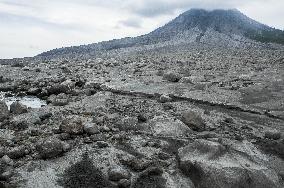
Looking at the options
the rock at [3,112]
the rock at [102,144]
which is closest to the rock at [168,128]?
the rock at [102,144]

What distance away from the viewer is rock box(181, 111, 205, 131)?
34.8ft

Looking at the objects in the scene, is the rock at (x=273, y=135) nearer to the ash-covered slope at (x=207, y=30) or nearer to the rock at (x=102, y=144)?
the rock at (x=102, y=144)

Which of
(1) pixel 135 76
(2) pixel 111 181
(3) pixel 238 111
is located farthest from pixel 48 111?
(1) pixel 135 76

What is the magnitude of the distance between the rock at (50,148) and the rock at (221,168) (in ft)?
7.62

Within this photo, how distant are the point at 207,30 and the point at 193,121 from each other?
7600 cm

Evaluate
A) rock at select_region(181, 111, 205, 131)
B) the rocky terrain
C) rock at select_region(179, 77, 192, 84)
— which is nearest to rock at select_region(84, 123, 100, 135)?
the rocky terrain

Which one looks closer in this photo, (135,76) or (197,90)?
(197,90)

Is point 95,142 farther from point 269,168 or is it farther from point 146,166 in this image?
point 269,168

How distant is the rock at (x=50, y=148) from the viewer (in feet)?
28.1

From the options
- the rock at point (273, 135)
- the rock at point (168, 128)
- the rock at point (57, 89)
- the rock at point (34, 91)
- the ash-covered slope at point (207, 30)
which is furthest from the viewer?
the ash-covered slope at point (207, 30)

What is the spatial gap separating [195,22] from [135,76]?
74.4 metres

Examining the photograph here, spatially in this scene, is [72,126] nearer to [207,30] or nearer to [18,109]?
[18,109]

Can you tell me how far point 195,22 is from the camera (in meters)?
92.6

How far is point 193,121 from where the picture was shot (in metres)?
10.7
